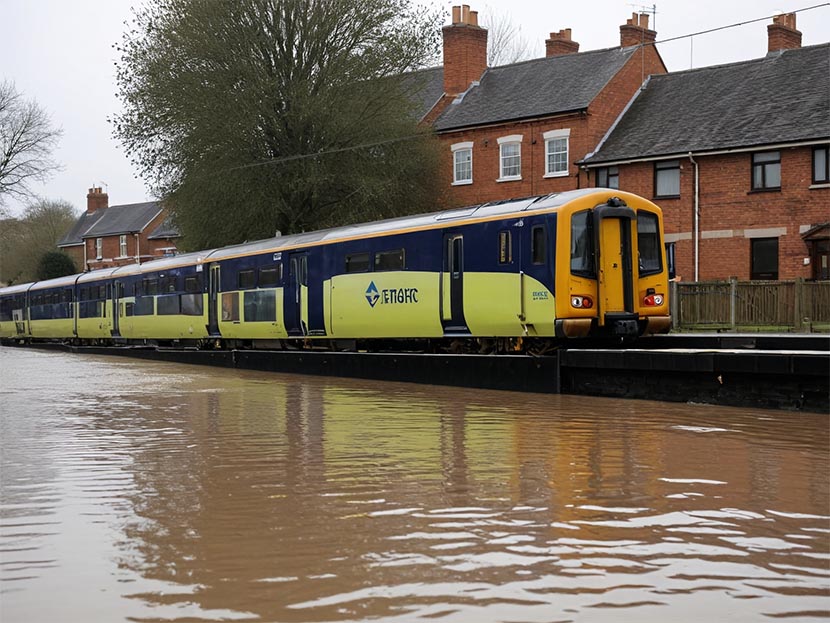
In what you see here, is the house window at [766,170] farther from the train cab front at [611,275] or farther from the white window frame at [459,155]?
the train cab front at [611,275]

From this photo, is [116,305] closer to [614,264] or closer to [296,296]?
[296,296]

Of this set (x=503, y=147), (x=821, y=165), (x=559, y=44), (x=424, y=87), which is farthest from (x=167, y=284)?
(x=559, y=44)

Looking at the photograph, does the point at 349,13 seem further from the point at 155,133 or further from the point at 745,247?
the point at 745,247

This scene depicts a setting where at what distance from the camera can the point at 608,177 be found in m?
35.8

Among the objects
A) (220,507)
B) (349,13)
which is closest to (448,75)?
(349,13)

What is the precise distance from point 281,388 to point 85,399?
381 cm

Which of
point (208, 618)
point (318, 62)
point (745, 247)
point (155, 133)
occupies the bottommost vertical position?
point (208, 618)

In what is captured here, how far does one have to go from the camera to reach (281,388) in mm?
19672

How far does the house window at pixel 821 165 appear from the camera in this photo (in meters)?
30.5

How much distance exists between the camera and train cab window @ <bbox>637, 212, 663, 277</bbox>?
18062 mm

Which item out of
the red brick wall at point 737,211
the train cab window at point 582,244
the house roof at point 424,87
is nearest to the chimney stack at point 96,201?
the house roof at point 424,87

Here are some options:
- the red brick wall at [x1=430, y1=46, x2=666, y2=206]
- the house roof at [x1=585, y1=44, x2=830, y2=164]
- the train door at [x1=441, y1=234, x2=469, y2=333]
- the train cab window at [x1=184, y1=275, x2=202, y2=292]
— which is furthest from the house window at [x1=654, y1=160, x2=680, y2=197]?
the train door at [x1=441, y1=234, x2=469, y2=333]

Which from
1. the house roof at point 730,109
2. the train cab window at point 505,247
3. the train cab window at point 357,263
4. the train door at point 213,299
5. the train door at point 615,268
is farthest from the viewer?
the house roof at point 730,109

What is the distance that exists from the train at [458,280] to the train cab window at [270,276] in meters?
0.05
